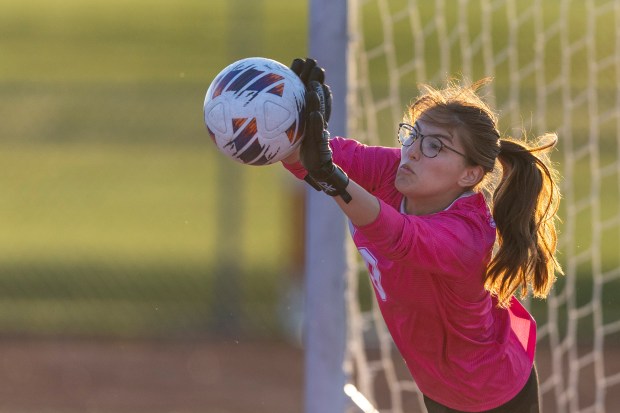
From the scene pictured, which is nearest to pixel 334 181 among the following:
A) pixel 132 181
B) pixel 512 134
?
pixel 512 134

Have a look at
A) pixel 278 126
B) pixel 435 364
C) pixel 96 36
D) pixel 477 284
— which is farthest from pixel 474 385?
pixel 96 36

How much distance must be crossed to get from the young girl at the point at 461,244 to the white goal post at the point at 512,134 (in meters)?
0.50

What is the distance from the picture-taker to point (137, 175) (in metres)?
15.0

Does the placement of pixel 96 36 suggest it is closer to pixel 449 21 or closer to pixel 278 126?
pixel 449 21

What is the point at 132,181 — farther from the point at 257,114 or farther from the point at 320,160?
the point at 320,160

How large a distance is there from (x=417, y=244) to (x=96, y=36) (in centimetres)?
1433

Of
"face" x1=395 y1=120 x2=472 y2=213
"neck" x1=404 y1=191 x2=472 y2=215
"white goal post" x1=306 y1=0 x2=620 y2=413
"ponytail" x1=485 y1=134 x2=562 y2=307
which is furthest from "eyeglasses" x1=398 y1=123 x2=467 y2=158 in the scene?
"white goal post" x1=306 y1=0 x2=620 y2=413

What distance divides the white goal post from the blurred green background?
1.25 meters

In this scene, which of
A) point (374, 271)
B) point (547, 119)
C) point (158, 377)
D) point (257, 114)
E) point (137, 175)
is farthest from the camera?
point (137, 175)

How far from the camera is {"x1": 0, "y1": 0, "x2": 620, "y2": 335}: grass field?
9.41 metres

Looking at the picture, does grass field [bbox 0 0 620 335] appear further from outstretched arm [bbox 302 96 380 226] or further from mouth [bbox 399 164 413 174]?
outstretched arm [bbox 302 96 380 226]

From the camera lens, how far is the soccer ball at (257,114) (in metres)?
2.89

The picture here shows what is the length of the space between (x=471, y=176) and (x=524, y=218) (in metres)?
0.22

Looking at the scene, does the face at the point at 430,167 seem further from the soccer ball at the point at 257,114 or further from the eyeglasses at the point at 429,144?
the soccer ball at the point at 257,114
